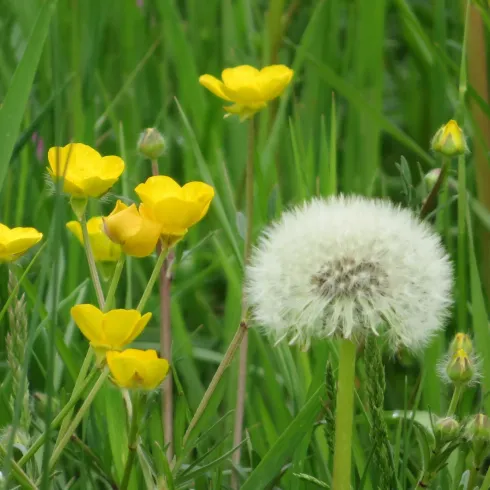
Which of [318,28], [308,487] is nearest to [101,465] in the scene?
[308,487]

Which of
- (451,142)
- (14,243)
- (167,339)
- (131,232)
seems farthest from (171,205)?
(451,142)

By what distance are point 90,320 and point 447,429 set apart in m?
0.28

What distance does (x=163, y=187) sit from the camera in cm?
75

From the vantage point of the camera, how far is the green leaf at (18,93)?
0.90 m

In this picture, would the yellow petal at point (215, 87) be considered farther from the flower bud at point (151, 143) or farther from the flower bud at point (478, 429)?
the flower bud at point (478, 429)

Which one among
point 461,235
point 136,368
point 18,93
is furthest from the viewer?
point 461,235

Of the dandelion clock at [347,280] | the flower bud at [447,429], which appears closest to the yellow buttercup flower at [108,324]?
the dandelion clock at [347,280]

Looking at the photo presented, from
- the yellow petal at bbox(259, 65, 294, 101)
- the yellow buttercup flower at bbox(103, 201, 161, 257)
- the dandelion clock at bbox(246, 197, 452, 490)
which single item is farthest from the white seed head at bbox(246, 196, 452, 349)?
the yellow petal at bbox(259, 65, 294, 101)

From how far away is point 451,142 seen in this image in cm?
99

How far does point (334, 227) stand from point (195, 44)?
127 centimetres

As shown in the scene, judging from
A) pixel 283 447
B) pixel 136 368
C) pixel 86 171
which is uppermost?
pixel 86 171

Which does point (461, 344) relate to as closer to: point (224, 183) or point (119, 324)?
point (119, 324)

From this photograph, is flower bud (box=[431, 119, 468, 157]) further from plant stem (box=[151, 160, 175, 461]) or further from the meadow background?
plant stem (box=[151, 160, 175, 461])

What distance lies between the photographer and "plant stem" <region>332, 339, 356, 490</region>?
0.65 metres
